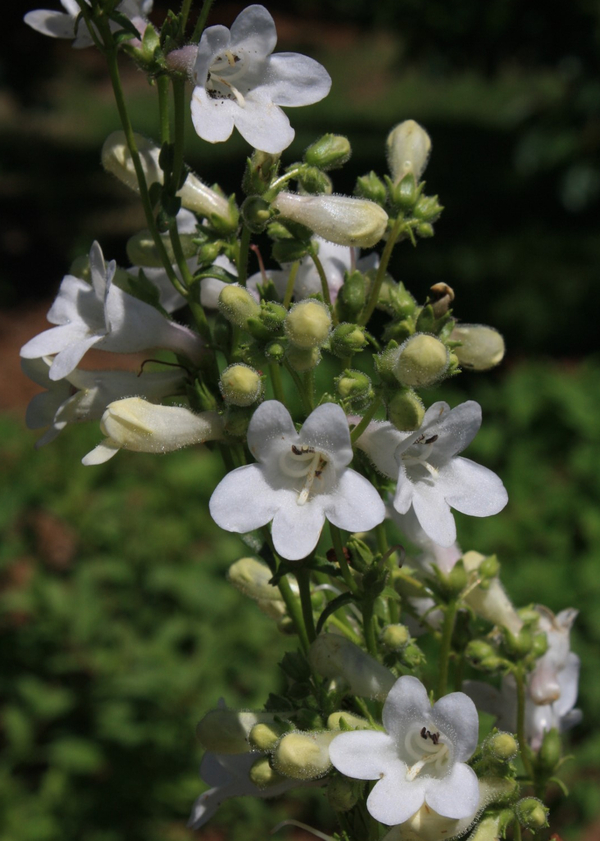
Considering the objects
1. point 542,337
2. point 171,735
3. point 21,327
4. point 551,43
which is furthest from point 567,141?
point 171,735

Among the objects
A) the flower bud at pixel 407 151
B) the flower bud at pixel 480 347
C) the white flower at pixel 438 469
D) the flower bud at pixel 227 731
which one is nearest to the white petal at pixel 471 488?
the white flower at pixel 438 469

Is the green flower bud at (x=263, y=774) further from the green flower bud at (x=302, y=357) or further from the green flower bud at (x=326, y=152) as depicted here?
the green flower bud at (x=326, y=152)

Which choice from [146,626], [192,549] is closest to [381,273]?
[146,626]

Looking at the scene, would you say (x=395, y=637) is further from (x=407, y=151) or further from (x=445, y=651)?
(x=407, y=151)

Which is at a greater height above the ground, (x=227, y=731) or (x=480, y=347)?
(x=480, y=347)

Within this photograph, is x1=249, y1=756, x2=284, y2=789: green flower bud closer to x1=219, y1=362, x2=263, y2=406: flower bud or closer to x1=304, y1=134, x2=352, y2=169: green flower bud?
x1=219, y1=362, x2=263, y2=406: flower bud
